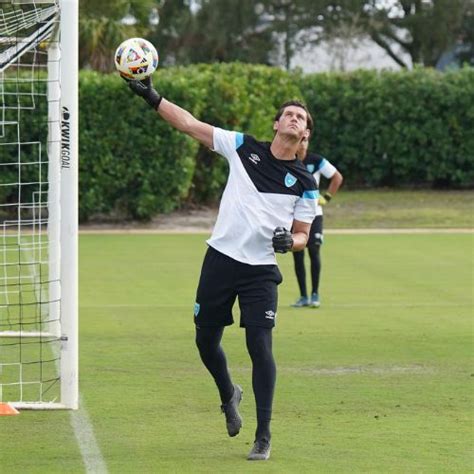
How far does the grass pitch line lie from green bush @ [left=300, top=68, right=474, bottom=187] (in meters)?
24.1

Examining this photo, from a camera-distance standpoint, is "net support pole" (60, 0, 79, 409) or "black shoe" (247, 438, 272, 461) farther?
"net support pole" (60, 0, 79, 409)

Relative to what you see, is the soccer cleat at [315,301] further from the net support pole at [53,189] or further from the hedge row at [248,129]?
the hedge row at [248,129]

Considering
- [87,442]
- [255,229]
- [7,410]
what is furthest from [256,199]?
[7,410]

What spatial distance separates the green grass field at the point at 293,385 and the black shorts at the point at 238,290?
831 mm

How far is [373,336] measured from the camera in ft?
41.1

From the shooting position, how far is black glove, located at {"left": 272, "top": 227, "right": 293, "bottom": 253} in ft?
24.3

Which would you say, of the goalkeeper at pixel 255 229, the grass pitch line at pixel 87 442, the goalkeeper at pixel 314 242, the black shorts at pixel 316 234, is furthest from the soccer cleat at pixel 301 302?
the goalkeeper at pixel 255 229

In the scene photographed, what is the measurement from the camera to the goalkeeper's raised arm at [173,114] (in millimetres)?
7781

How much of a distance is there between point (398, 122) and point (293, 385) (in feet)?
75.3

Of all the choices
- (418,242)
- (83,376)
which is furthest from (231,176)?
(418,242)

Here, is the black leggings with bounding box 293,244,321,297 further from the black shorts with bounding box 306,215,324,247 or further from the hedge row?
the hedge row

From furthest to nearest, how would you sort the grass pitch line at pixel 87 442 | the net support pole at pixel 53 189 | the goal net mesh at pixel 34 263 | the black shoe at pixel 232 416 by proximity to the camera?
the net support pole at pixel 53 189 < the goal net mesh at pixel 34 263 < the black shoe at pixel 232 416 < the grass pitch line at pixel 87 442

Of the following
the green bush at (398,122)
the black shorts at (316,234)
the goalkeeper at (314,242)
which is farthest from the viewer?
the green bush at (398,122)

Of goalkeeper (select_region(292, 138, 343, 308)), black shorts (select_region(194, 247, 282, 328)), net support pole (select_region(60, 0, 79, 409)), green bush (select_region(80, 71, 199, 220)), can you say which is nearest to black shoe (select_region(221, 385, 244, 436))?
black shorts (select_region(194, 247, 282, 328))
